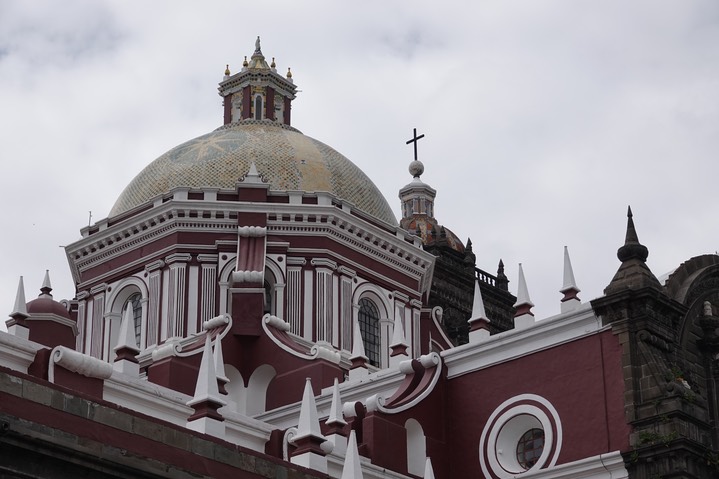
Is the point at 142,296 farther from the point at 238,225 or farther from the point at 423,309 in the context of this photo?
the point at 423,309

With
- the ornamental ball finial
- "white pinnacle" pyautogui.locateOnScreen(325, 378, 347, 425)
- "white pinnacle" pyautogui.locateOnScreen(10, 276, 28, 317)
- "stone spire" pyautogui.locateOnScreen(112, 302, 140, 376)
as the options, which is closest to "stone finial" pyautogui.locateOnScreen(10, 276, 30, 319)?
"white pinnacle" pyautogui.locateOnScreen(10, 276, 28, 317)

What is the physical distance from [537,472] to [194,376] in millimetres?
9574

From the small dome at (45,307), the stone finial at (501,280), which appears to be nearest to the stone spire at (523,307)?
the small dome at (45,307)

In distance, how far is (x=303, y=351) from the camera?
3800 cm

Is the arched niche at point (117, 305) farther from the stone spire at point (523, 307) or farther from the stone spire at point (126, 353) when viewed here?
the stone spire at point (523, 307)

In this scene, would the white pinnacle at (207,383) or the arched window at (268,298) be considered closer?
the white pinnacle at (207,383)

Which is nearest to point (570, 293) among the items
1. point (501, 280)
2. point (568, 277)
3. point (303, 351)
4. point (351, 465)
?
point (568, 277)

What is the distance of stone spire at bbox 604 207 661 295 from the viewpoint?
32469 millimetres

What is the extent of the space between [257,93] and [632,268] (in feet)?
60.1

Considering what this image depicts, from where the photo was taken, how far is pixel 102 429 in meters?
22.4

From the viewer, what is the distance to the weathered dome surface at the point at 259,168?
4278 cm

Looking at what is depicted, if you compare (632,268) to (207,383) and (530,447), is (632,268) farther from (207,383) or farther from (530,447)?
(207,383)

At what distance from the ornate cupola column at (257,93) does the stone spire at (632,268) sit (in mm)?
16809

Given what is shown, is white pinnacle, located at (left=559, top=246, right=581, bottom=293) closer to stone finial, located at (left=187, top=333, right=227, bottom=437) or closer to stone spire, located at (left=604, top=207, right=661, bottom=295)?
stone spire, located at (left=604, top=207, right=661, bottom=295)
